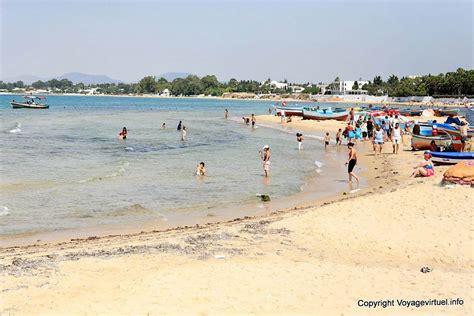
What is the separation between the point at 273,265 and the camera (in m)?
9.40

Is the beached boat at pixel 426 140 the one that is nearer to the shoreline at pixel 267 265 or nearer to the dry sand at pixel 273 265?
the dry sand at pixel 273 265

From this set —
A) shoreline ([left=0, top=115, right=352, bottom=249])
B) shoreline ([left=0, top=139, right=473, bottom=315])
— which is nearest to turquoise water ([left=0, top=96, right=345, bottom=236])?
shoreline ([left=0, top=115, right=352, bottom=249])

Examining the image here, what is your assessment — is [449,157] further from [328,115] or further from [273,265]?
[328,115]

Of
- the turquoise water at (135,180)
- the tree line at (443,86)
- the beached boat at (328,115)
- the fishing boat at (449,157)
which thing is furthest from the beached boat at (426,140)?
the tree line at (443,86)

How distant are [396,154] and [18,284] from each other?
2199 cm

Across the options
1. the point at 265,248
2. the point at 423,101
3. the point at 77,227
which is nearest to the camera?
the point at 265,248

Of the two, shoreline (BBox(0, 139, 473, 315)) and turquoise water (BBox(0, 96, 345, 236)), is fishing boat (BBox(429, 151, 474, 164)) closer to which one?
turquoise water (BBox(0, 96, 345, 236))

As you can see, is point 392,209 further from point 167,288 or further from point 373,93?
point 373,93

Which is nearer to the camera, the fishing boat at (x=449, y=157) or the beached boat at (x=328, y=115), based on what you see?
Answer: the fishing boat at (x=449, y=157)

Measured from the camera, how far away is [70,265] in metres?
9.55

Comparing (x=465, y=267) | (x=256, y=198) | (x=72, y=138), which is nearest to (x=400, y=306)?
(x=465, y=267)

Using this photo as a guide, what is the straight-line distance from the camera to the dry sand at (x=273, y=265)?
301 inches

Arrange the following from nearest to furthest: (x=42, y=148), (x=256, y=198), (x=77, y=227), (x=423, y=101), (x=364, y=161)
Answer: (x=77, y=227) < (x=256, y=198) < (x=364, y=161) < (x=42, y=148) < (x=423, y=101)

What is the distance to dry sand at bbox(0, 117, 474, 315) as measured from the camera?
25.1ft
